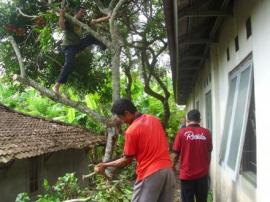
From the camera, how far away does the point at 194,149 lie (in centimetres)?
627

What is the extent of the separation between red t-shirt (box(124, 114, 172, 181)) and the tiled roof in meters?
4.96

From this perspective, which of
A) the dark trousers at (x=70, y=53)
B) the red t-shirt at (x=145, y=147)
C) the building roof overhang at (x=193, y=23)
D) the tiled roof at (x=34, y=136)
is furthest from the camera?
the tiled roof at (x=34, y=136)


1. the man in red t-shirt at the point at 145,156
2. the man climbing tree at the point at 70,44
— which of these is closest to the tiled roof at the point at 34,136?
the man climbing tree at the point at 70,44

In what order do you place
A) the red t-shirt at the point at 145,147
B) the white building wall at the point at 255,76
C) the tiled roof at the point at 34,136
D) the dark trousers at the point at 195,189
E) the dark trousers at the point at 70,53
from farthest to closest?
the tiled roof at the point at 34,136, the dark trousers at the point at 70,53, the dark trousers at the point at 195,189, the red t-shirt at the point at 145,147, the white building wall at the point at 255,76

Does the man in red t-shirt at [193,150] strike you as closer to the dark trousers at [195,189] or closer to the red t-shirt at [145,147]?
the dark trousers at [195,189]

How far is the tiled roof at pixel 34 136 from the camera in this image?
31.5 feet

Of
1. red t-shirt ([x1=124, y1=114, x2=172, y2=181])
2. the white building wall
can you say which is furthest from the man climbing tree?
red t-shirt ([x1=124, y1=114, x2=172, y2=181])

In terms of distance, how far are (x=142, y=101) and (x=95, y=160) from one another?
11.1 feet

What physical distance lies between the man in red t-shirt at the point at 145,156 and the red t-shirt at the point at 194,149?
196 centimetres

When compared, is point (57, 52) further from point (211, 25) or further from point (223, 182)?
point (223, 182)

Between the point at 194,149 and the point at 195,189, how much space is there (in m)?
0.66

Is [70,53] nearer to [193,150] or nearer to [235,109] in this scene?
[193,150]

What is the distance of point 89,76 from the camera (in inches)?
494

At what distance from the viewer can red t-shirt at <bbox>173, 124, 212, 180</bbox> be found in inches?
247
